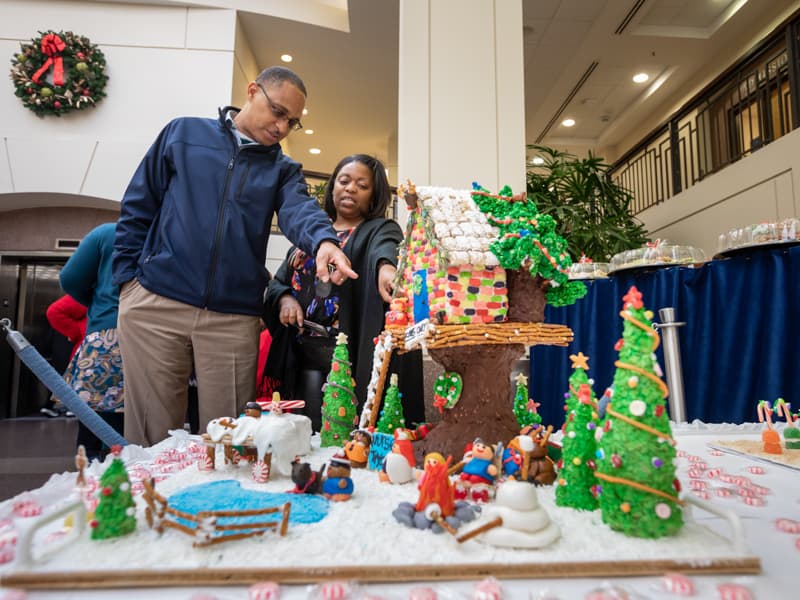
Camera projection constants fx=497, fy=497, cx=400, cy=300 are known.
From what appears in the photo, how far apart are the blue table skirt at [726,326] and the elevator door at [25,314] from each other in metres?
6.65

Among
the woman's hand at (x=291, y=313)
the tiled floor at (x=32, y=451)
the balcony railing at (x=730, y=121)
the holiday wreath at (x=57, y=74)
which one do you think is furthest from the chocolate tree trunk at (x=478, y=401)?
the holiday wreath at (x=57, y=74)

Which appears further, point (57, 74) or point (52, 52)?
point (52, 52)

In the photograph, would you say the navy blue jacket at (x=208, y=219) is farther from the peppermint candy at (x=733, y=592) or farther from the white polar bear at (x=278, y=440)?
the peppermint candy at (x=733, y=592)

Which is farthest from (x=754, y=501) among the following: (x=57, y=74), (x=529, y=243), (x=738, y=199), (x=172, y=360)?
(x=57, y=74)

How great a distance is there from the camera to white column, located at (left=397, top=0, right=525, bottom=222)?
2758 millimetres

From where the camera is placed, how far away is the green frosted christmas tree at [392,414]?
5.22ft

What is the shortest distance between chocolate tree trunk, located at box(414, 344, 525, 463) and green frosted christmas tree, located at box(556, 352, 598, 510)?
30 centimetres

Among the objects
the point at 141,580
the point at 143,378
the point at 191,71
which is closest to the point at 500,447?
the point at 141,580

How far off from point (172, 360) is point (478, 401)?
1037 millimetres

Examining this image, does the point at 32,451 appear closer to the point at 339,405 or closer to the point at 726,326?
the point at 339,405

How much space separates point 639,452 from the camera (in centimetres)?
81

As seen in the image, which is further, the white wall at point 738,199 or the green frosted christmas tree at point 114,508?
the white wall at point 738,199

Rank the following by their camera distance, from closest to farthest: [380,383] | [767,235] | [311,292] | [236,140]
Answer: [380,383]
[236,140]
[311,292]
[767,235]

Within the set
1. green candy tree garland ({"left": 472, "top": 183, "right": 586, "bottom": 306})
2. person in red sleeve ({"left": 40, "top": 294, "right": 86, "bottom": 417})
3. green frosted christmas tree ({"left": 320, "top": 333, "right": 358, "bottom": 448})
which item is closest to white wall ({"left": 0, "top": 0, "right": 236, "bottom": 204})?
person in red sleeve ({"left": 40, "top": 294, "right": 86, "bottom": 417})
